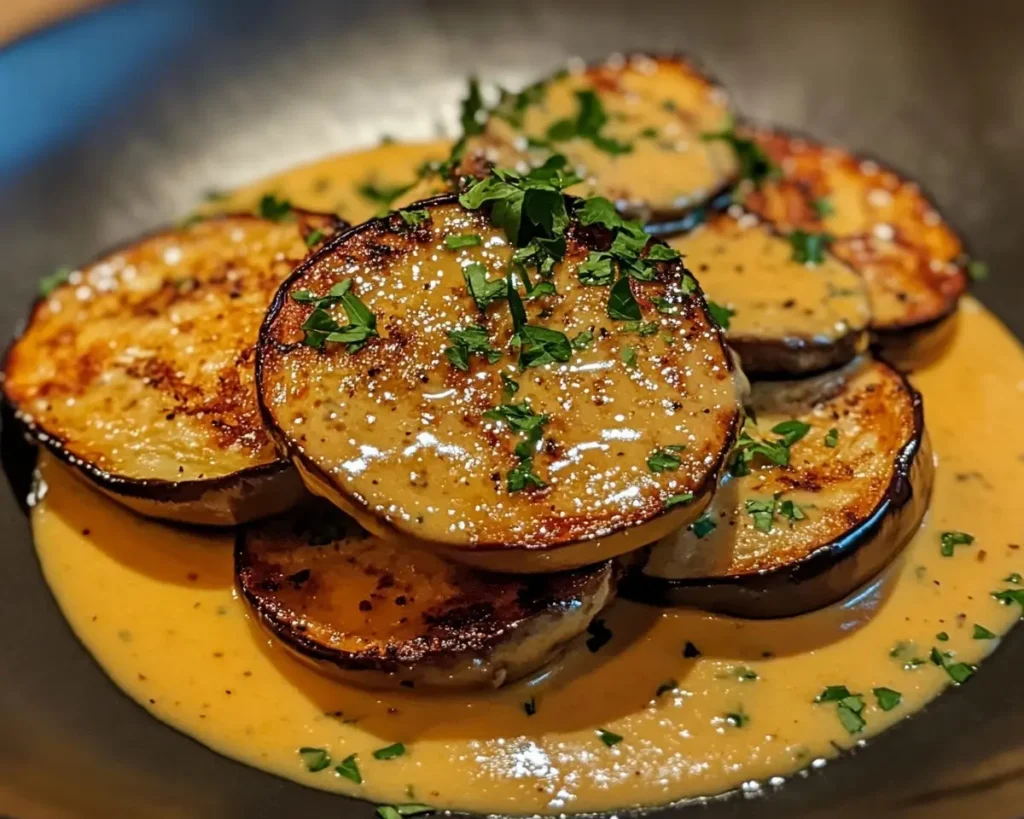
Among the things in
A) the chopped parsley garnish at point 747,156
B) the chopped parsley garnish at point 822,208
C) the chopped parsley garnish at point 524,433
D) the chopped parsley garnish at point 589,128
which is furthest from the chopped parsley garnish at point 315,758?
the chopped parsley garnish at point 822,208

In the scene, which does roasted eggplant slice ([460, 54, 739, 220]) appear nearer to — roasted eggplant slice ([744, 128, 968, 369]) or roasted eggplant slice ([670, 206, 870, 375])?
roasted eggplant slice ([670, 206, 870, 375])

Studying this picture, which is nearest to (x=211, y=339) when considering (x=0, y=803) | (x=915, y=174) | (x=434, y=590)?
(x=434, y=590)

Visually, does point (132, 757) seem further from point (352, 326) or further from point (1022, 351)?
point (1022, 351)

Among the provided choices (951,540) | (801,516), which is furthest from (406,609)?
(951,540)

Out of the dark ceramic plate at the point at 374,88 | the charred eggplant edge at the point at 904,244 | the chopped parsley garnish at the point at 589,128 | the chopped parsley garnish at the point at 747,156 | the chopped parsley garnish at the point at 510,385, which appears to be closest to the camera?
the chopped parsley garnish at the point at 510,385

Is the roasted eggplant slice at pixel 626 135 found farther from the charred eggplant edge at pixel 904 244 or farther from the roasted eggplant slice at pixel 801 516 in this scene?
the roasted eggplant slice at pixel 801 516
